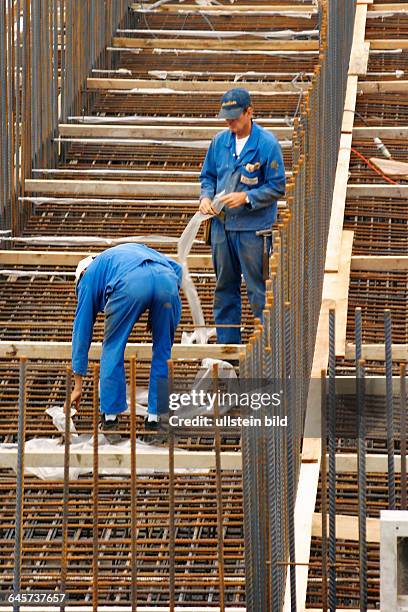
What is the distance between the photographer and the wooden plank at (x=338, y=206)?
11.3 metres

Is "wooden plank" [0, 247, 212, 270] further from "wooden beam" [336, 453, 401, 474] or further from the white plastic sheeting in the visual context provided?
"wooden beam" [336, 453, 401, 474]

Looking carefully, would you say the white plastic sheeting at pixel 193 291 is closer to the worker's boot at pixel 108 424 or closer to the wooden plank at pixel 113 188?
the worker's boot at pixel 108 424

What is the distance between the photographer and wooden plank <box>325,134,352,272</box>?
11.3 m

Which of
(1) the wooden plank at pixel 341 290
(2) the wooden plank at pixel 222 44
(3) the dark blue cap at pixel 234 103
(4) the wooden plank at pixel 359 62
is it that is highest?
(3) the dark blue cap at pixel 234 103

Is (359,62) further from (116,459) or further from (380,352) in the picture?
(116,459)

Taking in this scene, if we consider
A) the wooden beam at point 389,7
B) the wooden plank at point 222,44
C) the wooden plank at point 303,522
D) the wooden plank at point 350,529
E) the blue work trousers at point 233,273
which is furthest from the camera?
the wooden beam at point 389,7

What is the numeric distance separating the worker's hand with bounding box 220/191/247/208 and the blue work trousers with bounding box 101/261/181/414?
874 millimetres

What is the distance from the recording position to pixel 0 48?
12.5 meters

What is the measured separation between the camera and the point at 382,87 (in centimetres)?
1512

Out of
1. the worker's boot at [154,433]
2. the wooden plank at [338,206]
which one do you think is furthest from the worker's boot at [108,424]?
the wooden plank at [338,206]

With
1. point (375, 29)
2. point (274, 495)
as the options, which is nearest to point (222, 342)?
point (274, 495)

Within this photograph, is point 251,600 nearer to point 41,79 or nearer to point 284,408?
point 284,408

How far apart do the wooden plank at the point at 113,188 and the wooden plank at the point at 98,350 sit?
3.02m

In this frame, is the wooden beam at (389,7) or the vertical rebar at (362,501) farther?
the wooden beam at (389,7)
